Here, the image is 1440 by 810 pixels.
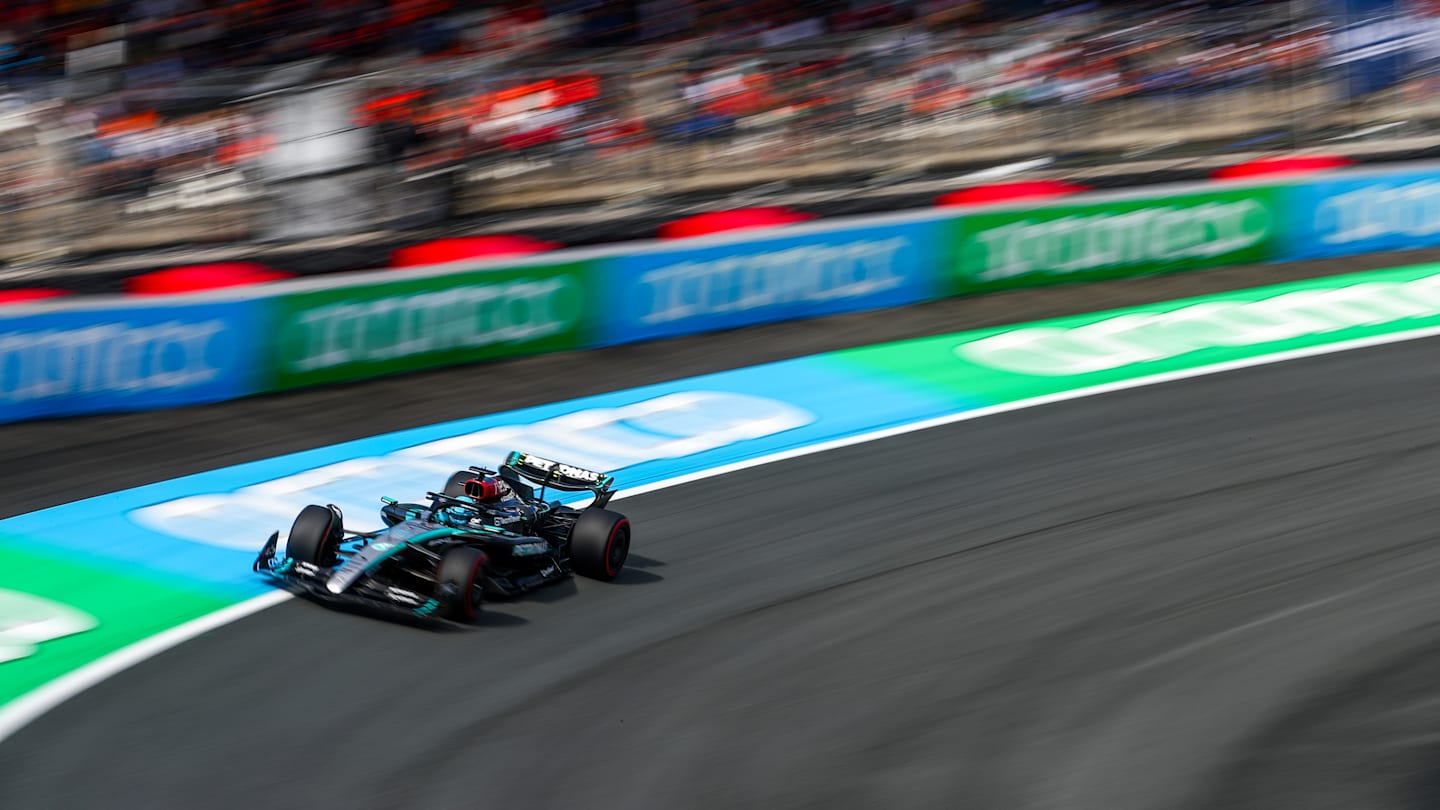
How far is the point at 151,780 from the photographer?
5520 millimetres

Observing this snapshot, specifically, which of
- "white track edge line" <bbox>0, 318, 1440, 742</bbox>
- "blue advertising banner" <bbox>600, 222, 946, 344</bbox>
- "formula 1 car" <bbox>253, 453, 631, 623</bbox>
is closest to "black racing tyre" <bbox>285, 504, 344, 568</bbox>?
"formula 1 car" <bbox>253, 453, 631, 623</bbox>

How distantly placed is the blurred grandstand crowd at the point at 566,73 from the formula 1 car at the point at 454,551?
6312mm

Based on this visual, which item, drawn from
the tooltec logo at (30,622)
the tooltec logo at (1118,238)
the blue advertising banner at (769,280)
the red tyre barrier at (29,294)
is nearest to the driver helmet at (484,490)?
the tooltec logo at (30,622)

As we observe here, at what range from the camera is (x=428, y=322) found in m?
11.5

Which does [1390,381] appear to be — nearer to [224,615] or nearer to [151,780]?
[224,615]

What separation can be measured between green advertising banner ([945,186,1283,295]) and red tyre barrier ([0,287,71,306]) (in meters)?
7.53

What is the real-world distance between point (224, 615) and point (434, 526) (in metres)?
1.09

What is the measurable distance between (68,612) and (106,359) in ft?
11.8

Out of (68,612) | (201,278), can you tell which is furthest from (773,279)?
(68,612)

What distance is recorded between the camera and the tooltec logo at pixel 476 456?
8.55 metres

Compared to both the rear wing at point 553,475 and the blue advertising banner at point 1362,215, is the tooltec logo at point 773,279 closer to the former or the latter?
the blue advertising banner at point 1362,215

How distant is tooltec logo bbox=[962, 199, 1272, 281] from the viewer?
13758mm

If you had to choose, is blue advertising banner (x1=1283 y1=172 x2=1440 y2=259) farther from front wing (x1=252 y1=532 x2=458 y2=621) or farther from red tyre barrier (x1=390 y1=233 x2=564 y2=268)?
front wing (x1=252 y1=532 x2=458 y2=621)

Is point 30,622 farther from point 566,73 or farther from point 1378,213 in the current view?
point 1378,213
